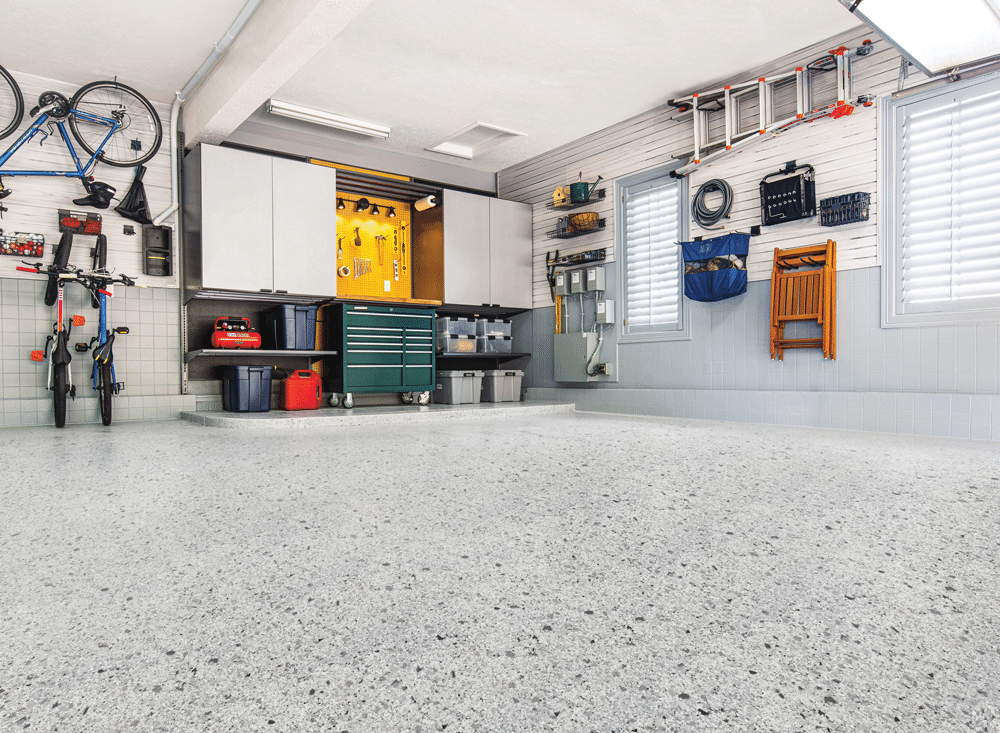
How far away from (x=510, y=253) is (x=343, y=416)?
11.3 ft

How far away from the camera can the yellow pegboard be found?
24.3 feet

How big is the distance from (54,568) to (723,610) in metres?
1.64

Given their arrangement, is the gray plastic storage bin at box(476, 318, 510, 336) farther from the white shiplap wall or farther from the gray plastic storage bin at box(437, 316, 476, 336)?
the white shiplap wall

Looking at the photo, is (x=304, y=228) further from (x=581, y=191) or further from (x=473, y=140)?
(x=581, y=191)

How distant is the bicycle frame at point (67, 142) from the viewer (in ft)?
17.6

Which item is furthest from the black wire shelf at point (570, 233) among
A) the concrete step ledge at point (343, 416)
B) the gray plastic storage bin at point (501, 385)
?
the concrete step ledge at point (343, 416)

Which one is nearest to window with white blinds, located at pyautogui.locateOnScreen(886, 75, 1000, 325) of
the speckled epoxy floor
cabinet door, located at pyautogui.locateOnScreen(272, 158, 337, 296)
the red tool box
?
the speckled epoxy floor

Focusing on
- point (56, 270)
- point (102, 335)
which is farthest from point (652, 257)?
point (56, 270)

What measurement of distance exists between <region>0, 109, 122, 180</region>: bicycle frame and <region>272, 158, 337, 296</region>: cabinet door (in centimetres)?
152

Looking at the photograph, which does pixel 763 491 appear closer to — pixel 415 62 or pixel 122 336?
pixel 415 62

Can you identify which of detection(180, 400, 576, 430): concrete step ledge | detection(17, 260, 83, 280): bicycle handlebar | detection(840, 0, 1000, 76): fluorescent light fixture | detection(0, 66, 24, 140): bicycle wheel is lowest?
detection(180, 400, 576, 430): concrete step ledge

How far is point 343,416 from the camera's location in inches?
214

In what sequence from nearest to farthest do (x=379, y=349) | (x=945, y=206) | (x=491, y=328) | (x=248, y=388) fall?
(x=945, y=206), (x=248, y=388), (x=379, y=349), (x=491, y=328)

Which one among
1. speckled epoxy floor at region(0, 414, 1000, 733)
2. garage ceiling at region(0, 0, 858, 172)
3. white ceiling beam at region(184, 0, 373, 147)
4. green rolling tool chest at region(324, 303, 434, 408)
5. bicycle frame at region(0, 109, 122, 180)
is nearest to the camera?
speckled epoxy floor at region(0, 414, 1000, 733)
